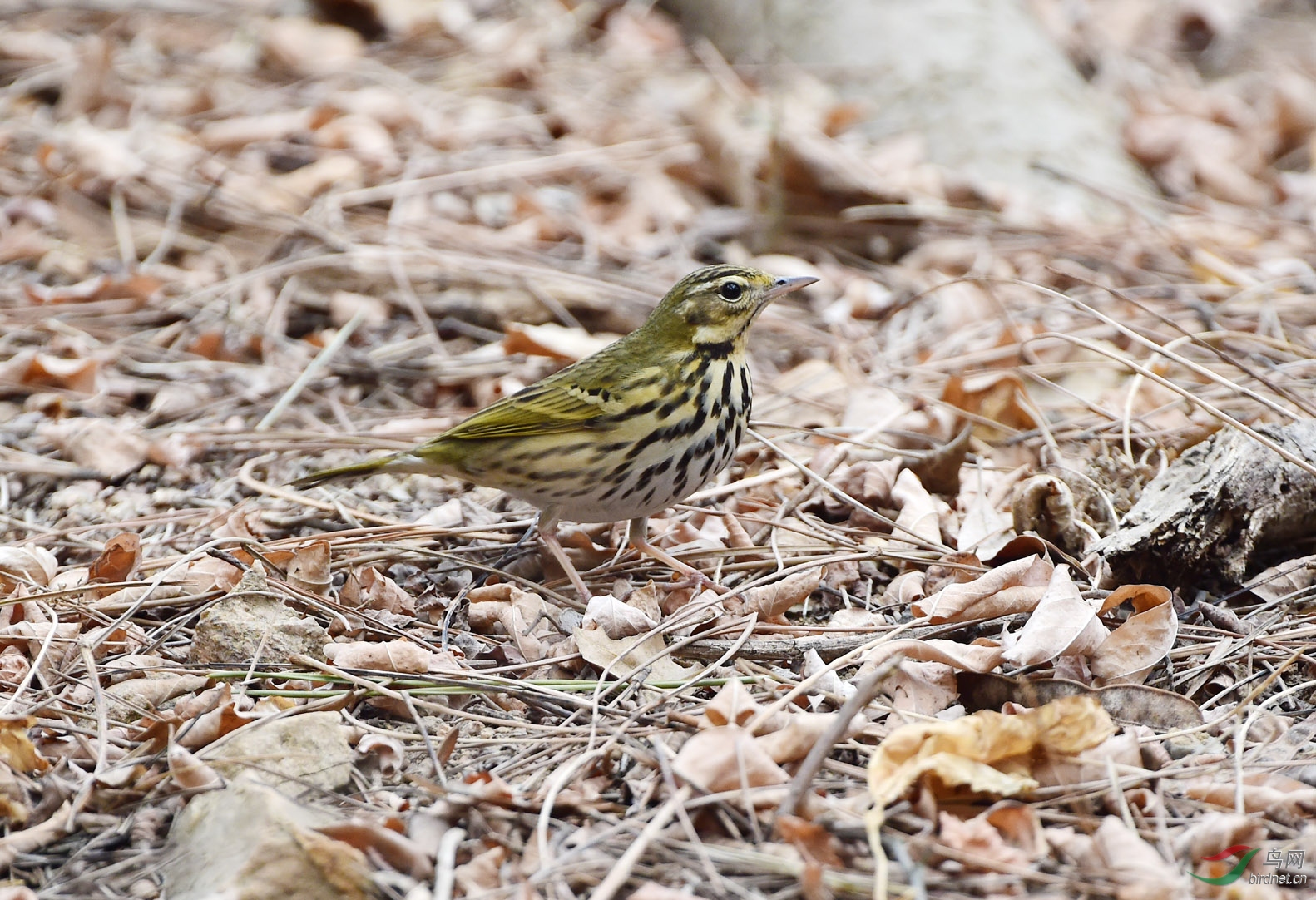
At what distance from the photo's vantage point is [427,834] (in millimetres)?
2627

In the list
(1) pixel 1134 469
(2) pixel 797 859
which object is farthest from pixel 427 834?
(1) pixel 1134 469

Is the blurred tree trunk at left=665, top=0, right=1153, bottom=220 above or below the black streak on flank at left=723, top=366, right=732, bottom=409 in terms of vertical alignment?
above

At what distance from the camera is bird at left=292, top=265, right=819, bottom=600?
4133 millimetres

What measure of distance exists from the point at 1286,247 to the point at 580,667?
543cm

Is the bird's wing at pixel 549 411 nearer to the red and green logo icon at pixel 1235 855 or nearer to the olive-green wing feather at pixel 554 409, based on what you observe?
the olive-green wing feather at pixel 554 409

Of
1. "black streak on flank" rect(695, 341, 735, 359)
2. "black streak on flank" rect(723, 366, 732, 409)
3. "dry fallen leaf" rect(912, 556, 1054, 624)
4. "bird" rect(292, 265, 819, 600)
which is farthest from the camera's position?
"black streak on flank" rect(695, 341, 735, 359)

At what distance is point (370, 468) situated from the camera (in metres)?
4.39

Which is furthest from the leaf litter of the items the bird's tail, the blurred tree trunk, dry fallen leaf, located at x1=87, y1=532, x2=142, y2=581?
the blurred tree trunk

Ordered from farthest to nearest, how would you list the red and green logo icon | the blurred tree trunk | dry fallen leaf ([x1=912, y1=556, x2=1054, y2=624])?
1. the blurred tree trunk
2. dry fallen leaf ([x1=912, y1=556, x2=1054, y2=624])
3. the red and green logo icon

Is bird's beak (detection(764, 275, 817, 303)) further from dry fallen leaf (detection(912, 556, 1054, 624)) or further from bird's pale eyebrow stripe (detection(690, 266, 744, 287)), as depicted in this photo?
dry fallen leaf (detection(912, 556, 1054, 624))

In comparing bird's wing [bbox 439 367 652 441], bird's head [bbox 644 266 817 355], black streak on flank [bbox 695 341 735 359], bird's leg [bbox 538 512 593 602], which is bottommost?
bird's leg [bbox 538 512 593 602]

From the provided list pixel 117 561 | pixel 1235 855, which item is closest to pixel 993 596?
pixel 1235 855

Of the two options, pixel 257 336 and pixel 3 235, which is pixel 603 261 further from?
pixel 3 235

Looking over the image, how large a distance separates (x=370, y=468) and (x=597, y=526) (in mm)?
1040
